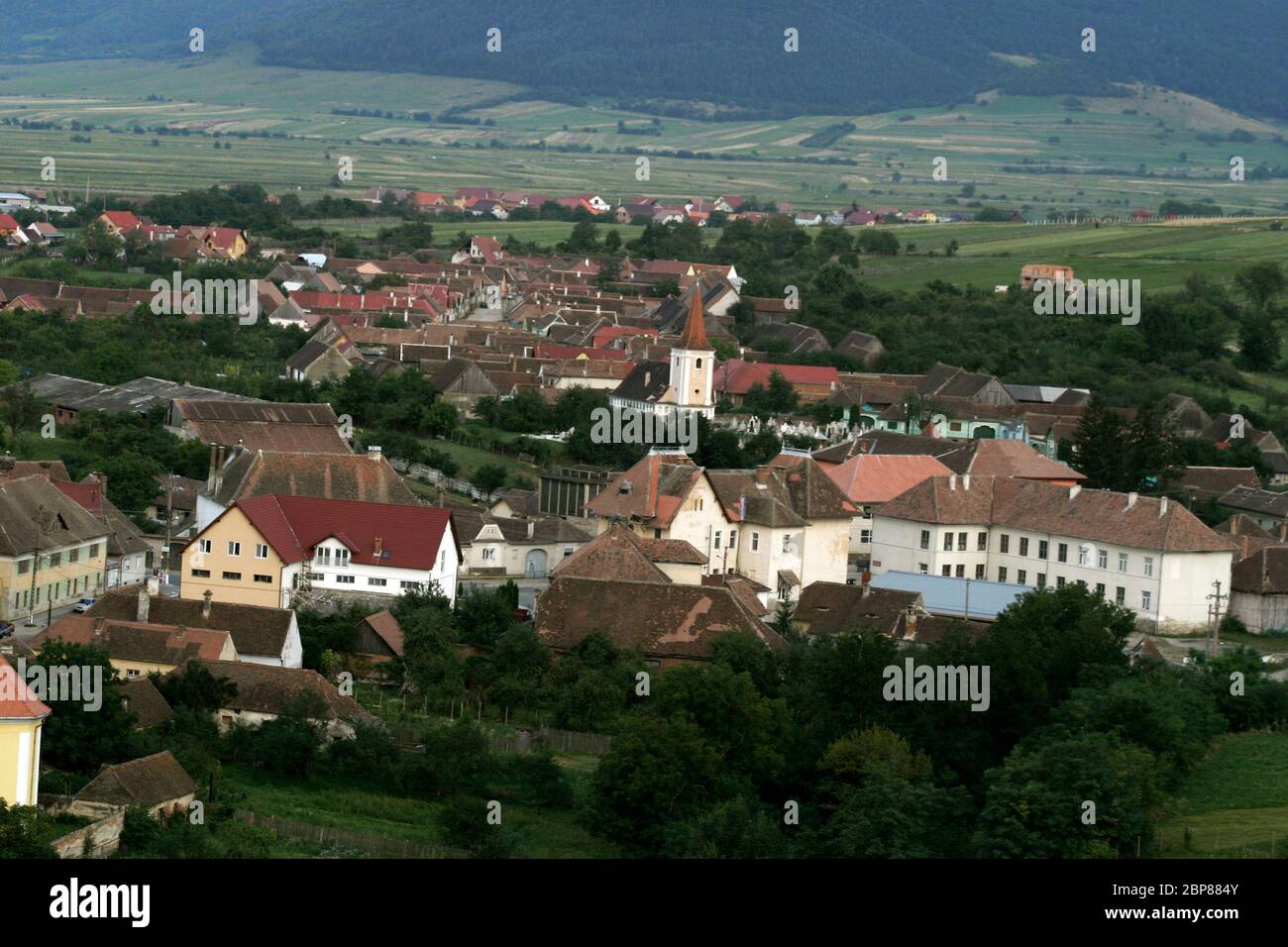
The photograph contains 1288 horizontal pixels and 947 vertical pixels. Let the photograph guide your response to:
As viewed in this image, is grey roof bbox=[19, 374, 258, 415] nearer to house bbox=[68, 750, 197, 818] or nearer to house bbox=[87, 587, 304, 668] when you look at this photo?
house bbox=[87, 587, 304, 668]

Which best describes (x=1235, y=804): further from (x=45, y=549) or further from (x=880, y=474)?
(x=880, y=474)

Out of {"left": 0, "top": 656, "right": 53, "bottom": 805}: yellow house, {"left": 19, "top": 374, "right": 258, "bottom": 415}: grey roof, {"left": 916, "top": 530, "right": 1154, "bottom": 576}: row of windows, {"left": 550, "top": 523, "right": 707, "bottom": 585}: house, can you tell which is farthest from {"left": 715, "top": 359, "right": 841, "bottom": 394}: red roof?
{"left": 0, "top": 656, "right": 53, "bottom": 805}: yellow house

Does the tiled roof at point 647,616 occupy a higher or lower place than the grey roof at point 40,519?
lower

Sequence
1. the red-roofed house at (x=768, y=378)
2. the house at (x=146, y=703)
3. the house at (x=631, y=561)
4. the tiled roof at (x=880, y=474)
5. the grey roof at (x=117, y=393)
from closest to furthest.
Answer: the house at (x=146, y=703) → the house at (x=631, y=561) → the tiled roof at (x=880, y=474) → the grey roof at (x=117, y=393) → the red-roofed house at (x=768, y=378)

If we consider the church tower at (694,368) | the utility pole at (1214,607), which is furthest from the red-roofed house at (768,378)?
the utility pole at (1214,607)

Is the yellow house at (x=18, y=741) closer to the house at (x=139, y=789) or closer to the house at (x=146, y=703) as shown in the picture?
the house at (x=139, y=789)
